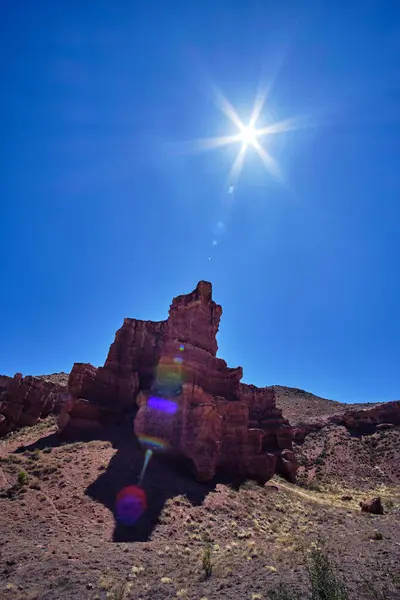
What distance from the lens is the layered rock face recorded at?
1093 inches

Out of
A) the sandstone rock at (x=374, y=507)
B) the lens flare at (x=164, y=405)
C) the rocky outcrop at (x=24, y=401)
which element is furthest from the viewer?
the rocky outcrop at (x=24, y=401)

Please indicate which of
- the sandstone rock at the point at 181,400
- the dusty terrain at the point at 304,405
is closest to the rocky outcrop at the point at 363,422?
the dusty terrain at the point at 304,405

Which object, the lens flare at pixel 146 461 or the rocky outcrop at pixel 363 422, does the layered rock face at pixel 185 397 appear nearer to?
the lens flare at pixel 146 461

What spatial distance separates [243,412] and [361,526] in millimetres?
13426

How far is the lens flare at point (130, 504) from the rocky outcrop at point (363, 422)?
50.7 m

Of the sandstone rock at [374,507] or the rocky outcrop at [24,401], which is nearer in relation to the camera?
the sandstone rock at [374,507]

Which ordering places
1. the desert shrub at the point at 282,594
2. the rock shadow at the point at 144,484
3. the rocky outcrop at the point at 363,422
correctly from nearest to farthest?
the desert shrub at the point at 282,594, the rock shadow at the point at 144,484, the rocky outcrop at the point at 363,422

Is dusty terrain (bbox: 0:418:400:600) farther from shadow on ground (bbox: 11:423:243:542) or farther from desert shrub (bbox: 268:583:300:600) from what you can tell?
desert shrub (bbox: 268:583:300:600)

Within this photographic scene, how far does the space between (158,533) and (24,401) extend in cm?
3613

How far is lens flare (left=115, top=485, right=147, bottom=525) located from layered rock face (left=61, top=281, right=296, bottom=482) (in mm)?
5883

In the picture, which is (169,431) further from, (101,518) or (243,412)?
(101,518)

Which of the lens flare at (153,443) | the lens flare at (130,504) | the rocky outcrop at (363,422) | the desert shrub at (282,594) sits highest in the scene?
the rocky outcrop at (363,422)

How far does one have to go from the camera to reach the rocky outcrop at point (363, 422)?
65.2 metres

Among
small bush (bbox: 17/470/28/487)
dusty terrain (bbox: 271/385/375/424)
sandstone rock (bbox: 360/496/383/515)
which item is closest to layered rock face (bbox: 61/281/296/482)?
sandstone rock (bbox: 360/496/383/515)
